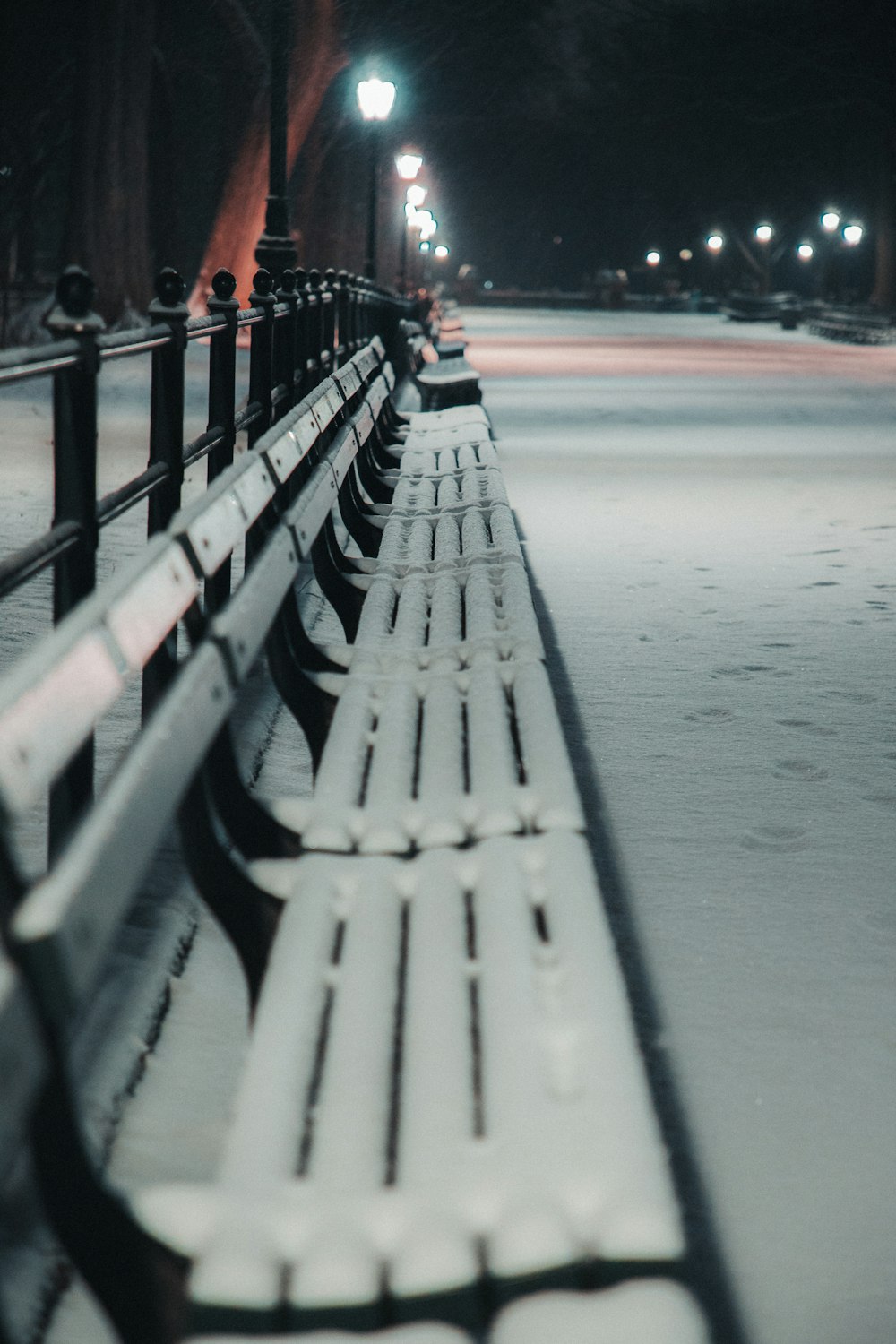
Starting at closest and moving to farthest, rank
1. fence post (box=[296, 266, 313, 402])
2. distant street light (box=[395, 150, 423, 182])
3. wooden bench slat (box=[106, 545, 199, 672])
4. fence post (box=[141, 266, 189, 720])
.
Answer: wooden bench slat (box=[106, 545, 199, 672]), fence post (box=[141, 266, 189, 720]), fence post (box=[296, 266, 313, 402]), distant street light (box=[395, 150, 423, 182])

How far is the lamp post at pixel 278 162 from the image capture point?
13805 millimetres

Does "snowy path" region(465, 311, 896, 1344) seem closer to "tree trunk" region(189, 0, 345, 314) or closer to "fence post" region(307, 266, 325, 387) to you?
"fence post" region(307, 266, 325, 387)

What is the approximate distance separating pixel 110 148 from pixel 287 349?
72.0 feet

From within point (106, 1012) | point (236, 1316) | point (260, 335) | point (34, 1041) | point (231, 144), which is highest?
point (231, 144)

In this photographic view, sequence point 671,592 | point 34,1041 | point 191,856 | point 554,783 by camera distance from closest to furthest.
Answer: point 34,1041, point 191,856, point 554,783, point 671,592

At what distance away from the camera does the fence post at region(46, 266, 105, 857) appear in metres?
3.32

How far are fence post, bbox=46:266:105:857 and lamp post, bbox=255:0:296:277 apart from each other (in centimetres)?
1089

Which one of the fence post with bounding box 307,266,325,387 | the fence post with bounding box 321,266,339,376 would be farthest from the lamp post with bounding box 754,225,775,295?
the fence post with bounding box 307,266,325,387

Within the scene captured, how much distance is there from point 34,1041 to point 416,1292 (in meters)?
0.46

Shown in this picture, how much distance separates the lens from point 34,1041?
150 cm

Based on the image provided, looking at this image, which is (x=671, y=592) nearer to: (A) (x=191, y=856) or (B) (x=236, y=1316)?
(A) (x=191, y=856)

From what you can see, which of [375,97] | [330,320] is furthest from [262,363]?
[375,97]

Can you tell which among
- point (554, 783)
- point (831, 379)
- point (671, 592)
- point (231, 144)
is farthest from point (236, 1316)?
point (231, 144)

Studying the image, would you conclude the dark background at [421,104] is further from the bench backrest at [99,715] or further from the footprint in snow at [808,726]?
the bench backrest at [99,715]
